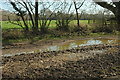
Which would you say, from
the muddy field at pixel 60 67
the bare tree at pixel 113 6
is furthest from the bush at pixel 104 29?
the muddy field at pixel 60 67

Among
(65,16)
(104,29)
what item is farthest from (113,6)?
(65,16)

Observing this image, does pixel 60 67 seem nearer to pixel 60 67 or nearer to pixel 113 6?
pixel 60 67

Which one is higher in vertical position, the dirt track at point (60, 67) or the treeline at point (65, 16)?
the treeline at point (65, 16)

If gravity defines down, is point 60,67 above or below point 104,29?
below

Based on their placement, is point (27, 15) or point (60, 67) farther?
point (27, 15)

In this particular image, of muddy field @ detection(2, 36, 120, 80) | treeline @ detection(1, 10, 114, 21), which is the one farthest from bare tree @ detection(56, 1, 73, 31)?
muddy field @ detection(2, 36, 120, 80)

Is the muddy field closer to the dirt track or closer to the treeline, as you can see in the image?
the dirt track

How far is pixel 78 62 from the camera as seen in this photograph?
5.58 m

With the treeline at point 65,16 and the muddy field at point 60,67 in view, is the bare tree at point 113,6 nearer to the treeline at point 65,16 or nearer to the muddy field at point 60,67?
the treeline at point 65,16

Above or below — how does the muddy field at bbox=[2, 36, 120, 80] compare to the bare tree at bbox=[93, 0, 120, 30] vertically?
below

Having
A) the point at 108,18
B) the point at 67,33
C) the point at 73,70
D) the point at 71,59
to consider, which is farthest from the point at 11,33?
the point at 108,18

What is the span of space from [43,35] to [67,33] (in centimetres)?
220

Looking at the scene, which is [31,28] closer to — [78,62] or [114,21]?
[78,62]

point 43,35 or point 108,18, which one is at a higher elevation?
point 108,18
